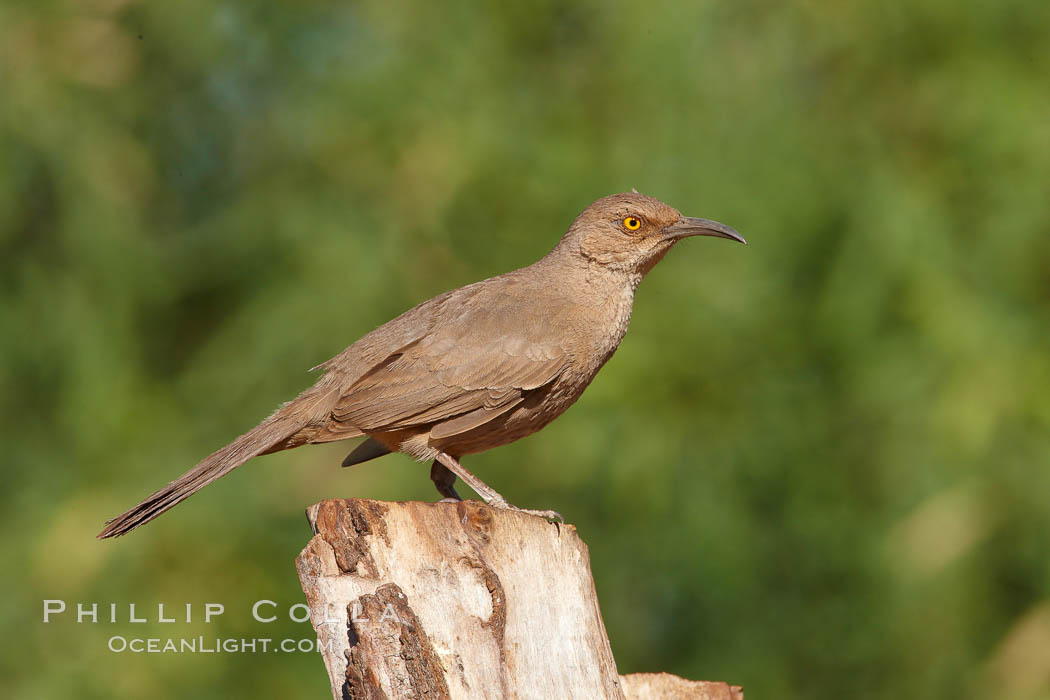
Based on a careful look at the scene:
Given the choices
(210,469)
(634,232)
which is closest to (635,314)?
(634,232)

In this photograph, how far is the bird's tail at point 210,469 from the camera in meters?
4.45

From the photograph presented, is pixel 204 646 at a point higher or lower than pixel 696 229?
lower

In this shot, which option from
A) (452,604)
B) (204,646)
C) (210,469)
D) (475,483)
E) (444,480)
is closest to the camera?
(452,604)

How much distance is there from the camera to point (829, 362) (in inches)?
314

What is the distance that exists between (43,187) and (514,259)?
11.5ft

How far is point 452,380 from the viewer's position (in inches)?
193

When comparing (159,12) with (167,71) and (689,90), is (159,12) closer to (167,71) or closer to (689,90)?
(167,71)

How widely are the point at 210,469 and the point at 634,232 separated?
217cm

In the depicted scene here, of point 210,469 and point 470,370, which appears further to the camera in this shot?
point 470,370

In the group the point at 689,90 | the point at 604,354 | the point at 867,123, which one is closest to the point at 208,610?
the point at 604,354

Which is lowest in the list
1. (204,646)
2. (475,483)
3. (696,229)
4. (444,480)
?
(475,483)

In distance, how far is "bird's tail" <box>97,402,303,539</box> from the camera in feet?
14.6

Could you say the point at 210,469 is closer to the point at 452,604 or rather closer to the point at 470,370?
the point at 470,370

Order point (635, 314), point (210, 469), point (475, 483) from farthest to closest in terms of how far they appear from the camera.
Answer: point (635, 314) < point (475, 483) < point (210, 469)
